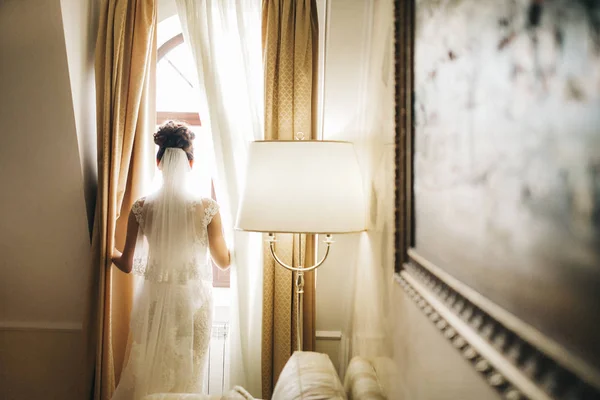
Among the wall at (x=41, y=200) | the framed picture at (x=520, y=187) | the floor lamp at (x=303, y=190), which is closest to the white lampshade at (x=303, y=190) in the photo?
the floor lamp at (x=303, y=190)

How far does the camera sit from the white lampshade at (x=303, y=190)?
1.44 metres

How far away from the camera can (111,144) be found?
2412 millimetres

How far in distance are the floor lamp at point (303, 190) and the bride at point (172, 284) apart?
28.0 inches

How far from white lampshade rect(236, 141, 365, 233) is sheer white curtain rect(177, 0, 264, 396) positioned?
98cm

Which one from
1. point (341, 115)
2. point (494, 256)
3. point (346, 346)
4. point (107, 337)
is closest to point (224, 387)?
point (107, 337)

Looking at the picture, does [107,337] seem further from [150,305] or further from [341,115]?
[341,115]

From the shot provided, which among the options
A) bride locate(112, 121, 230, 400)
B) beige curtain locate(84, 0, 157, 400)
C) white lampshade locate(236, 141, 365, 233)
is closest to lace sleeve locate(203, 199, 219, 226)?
bride locate(112, 121, 230, 400)

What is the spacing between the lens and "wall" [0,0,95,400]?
7.40 feet

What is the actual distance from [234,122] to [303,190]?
1197 mm

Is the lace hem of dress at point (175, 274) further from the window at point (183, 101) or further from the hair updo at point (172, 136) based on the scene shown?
the window at point (183, 101)

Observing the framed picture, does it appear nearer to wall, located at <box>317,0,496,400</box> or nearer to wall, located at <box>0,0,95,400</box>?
wall, located at <box>317,0,496,400</box>

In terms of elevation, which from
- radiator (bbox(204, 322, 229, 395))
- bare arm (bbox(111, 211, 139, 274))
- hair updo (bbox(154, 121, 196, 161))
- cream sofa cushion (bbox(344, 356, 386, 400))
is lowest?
radiator (bbox(204, 322, 229, 395))

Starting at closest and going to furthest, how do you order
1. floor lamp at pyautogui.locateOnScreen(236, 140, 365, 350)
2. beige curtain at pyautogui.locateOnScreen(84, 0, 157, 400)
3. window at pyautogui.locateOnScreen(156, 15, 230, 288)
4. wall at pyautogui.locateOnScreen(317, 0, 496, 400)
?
1. wall at pyautogui.locateOnScreen(317, 0, 496, 400)
2. floor lamp at pyautogui.locateOnScreen(236, 140, 365, 350)
3. beige curtain at pyautogui.locateOnScreen(84, 0, 157, 400)
4. window at pyautogui.locateOnScreen(156, 15, 230, 288)

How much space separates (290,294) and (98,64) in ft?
5.11
